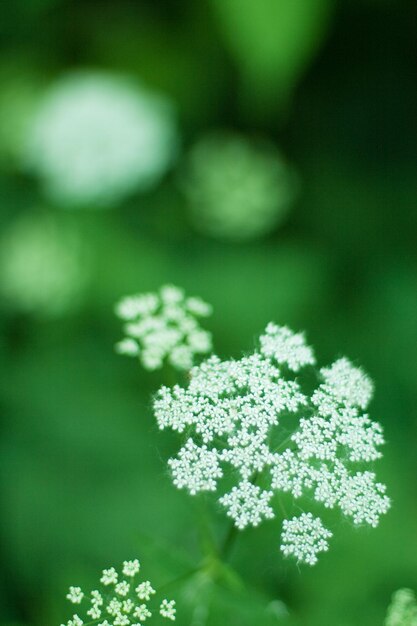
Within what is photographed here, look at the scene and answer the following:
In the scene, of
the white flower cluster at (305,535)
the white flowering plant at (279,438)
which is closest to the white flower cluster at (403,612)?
the white flowering plant at (279,438)

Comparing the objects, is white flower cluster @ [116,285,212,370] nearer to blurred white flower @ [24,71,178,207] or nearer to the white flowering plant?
the white flowering plant

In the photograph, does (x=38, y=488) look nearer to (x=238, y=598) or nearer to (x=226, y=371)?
(x=238, y=598)

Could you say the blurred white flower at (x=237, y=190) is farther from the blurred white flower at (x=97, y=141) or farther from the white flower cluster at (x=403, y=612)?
the white flower cluster at (x=403, y=612)

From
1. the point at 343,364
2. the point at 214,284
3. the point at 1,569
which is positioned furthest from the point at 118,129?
the point at 343,364

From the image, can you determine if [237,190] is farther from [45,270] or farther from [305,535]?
[305,535]

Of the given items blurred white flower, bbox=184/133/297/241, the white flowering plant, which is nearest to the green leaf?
blurred white flower, bbox=184/133/297/241

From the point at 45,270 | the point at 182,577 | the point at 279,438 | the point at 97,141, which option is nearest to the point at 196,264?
the point at 45,270
